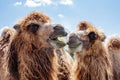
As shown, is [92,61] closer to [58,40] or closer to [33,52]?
[58,40]

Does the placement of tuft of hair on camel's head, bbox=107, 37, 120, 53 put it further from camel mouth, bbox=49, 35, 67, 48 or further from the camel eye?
camel mouth, bbox=49, 35, 67, 48

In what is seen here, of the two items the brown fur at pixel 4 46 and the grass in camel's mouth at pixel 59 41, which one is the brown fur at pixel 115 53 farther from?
the brown fur at pixel 4 46

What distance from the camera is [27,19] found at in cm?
690

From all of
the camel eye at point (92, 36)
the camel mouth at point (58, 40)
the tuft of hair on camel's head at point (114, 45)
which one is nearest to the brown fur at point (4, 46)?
the camel mouth at point (58, 40)

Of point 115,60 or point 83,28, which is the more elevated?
point 83,28

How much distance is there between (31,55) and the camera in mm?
6754

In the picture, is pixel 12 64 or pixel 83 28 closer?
pixel 12 64

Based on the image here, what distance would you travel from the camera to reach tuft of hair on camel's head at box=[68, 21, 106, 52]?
6.96 meters

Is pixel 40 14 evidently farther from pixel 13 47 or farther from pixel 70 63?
pixel 70 63

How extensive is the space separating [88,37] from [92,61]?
0.46 m

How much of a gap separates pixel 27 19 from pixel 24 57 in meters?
0.69

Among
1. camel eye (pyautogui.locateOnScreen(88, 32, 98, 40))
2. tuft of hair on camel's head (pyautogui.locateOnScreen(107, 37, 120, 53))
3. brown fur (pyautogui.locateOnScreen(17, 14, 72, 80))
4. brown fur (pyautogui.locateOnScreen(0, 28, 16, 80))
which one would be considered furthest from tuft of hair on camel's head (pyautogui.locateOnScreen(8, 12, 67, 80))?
tuft of hair on camel's head (pyautogui.locateOnScreen(107, 37, 120, 53))

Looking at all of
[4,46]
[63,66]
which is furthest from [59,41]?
[4,46]

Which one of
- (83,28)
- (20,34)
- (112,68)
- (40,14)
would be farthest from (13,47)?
(112,68)
